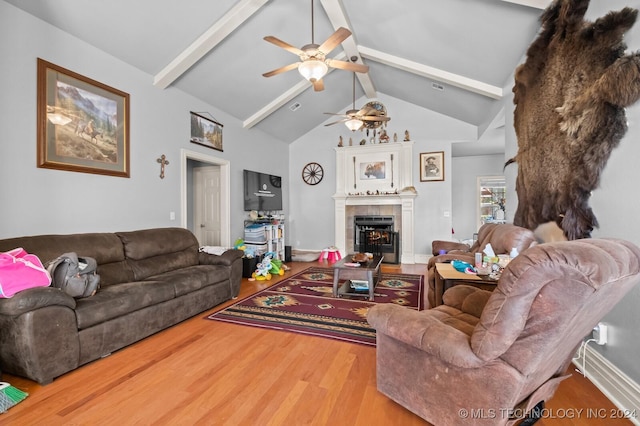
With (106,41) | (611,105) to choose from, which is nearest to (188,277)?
(106,41)

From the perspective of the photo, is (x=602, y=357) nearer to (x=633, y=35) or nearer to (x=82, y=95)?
(x=633, y=35)

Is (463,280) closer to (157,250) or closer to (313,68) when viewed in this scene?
(313,68)

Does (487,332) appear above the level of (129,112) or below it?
below

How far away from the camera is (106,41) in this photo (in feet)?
10.5

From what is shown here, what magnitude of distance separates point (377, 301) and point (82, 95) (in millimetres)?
4184

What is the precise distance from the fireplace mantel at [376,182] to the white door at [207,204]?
278 centimetres

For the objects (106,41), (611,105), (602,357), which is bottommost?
(602,357)

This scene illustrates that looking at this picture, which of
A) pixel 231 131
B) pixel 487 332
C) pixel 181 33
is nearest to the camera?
pixel 487 332

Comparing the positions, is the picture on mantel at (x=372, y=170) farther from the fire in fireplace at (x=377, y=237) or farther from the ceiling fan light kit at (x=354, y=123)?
the ceiling fan light kit at (x=354, y=123)

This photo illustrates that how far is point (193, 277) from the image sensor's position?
3.17m

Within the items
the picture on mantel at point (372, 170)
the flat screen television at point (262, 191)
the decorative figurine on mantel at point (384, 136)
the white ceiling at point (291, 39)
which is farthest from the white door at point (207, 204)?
the decorative figurine on mantel at point (384, 136)

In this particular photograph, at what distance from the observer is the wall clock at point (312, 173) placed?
7324mm

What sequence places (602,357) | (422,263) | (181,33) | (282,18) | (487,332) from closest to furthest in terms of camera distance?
(487,332) < (602,357) < (181,33) < (282,18) < (422,263)

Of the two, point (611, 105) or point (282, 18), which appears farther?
point (282, 18)
